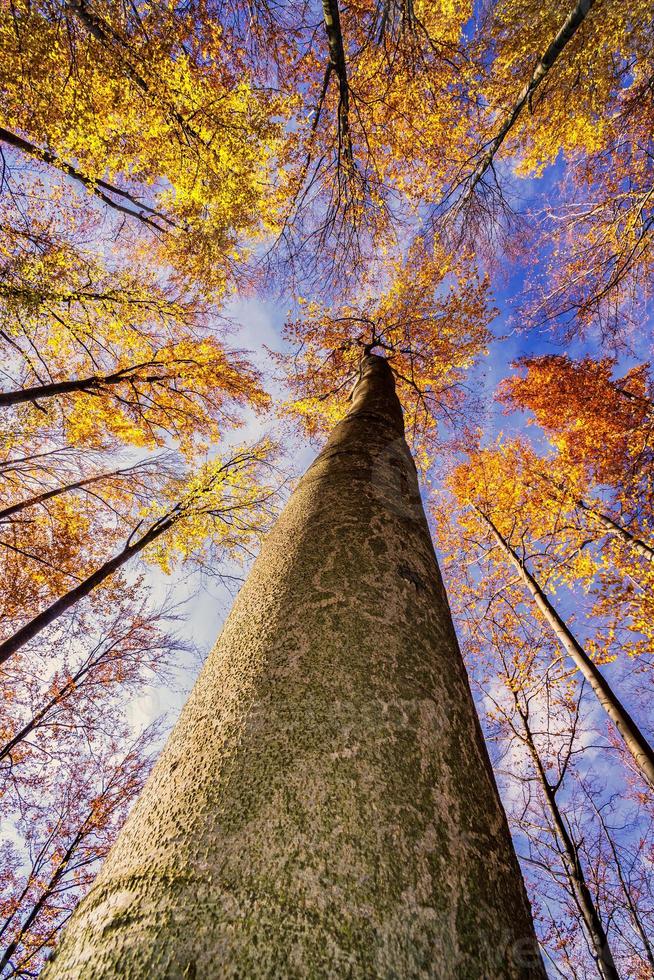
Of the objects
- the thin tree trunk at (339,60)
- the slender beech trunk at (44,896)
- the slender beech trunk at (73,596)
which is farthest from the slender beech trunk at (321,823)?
the slender beech trunk at (44,896)

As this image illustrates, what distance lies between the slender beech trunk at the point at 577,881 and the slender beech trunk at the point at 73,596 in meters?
8.67

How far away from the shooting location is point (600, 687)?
541 cm

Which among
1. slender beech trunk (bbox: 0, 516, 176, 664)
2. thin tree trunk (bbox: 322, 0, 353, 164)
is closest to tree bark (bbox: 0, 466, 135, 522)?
slender beech trunk (bbox: 0, 516, 176, 664)

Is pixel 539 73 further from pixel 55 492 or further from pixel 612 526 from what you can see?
pixel 55 492

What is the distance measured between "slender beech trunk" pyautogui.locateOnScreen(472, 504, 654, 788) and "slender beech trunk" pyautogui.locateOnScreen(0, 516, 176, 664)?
852 centimetres

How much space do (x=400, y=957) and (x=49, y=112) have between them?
9.50 metres

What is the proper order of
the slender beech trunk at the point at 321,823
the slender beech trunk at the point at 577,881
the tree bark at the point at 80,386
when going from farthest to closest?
1. the tree bark at the point at 80,386
2. the slender beech trunk at the point at 577,881
3. the slender beech trunk at the point at 321,823

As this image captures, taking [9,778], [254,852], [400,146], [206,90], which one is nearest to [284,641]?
[254,852]

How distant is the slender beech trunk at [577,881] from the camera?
4.52 m

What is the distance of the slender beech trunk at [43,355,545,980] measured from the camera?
56 cm

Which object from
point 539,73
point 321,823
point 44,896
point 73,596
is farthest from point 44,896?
point 539,73

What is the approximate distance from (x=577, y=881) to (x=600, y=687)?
8.50 ft

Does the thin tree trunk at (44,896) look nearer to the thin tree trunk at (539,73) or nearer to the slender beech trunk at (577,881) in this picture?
the slender beech trunk at (577,881)

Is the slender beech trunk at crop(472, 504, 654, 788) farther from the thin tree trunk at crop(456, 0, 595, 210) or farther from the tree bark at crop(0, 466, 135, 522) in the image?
the tree bark at crop(0, 466, 135, 522)
